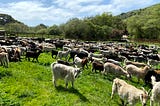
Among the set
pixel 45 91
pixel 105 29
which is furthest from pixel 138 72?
pixel 105 29

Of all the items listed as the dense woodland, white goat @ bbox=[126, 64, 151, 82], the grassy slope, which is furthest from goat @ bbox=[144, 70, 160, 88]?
the dense woodland

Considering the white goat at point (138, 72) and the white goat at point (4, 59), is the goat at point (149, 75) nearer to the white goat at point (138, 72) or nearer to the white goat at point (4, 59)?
the white goat at point (138, 72)

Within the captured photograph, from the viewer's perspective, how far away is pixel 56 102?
13328 millimetres

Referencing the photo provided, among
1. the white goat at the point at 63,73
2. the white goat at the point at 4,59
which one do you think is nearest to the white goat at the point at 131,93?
the white goat at the point at 63,73

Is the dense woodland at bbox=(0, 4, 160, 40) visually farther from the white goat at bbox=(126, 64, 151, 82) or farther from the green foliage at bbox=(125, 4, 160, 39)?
the white goat at bbox=(126, 64, 151, 82)

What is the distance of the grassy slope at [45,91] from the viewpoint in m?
13.5

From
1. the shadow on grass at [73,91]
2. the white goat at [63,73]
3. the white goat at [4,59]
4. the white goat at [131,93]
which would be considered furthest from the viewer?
the white goat at [4,59]

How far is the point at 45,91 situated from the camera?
1498 cm

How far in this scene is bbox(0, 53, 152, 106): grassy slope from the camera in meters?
13.5

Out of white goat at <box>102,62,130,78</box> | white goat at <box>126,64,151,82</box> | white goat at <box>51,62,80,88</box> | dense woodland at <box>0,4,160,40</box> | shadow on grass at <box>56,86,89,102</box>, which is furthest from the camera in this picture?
dense woodland at <box>0,4,160,40</box>

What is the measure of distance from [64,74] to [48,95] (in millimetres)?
2388

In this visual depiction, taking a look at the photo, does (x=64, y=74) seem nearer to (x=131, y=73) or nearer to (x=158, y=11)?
(x=131, y=73)

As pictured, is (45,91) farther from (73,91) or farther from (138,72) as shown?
(138,72)

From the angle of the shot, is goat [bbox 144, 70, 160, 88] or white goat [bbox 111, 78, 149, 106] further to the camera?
goat [bbox 144, 70, 160, 88]
